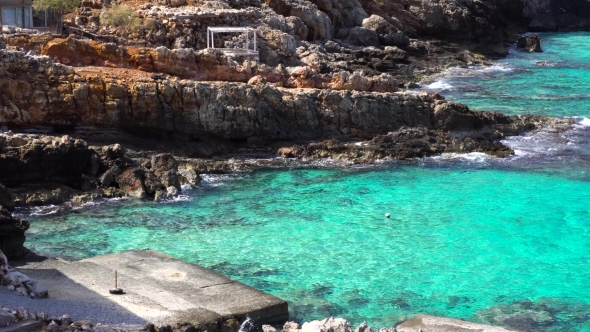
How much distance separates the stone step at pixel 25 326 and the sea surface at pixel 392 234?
6.55 metres

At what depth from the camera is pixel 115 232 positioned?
92.2 ft

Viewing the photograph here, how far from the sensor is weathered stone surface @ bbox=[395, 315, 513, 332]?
796 inches

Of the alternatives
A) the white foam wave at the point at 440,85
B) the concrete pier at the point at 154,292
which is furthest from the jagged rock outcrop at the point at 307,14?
the concrete pier at the point at 154,292

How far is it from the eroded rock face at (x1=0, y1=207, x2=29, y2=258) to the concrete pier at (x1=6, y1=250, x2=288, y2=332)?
730 mm

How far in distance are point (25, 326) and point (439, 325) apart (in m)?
8.78

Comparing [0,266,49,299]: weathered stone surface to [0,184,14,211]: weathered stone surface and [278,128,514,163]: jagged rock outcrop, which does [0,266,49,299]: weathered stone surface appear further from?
[278,128,514,163]: jagged rock outcrop

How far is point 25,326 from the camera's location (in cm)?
1727

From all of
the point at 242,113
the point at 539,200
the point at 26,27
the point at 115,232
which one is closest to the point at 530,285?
the point at 539,200

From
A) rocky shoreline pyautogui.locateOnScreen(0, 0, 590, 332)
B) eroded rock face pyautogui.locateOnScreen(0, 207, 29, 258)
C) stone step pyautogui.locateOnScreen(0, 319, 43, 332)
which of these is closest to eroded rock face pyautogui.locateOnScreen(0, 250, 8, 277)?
eroded rock face pyautogui.locateOnScreen(0, 207, 29, 258)

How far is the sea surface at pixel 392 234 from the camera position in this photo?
23.4m

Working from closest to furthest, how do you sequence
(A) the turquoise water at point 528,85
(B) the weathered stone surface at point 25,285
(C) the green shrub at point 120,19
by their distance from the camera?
1. (B) the weathered stone surface at point 25,285
2. (C) the green shrub at point 120,19
3. (A) the turquoise water at point 528,85

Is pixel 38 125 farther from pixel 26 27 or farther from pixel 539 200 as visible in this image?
pixel 539 200

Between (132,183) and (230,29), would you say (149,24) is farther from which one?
(132,183)

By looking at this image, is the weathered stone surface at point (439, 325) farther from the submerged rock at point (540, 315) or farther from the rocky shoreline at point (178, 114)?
the rocky shoreline at point (178, 114)
